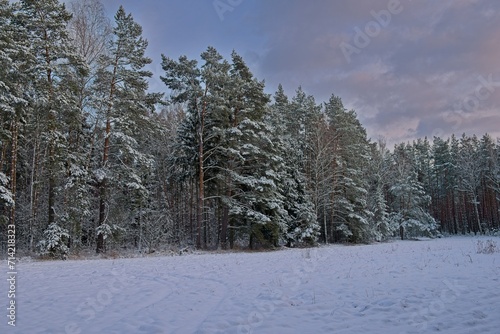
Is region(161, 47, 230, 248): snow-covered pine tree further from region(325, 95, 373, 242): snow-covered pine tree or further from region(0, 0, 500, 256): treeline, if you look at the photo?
region(325, 95, 373, 242): snow-covered pine tree

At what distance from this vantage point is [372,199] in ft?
133

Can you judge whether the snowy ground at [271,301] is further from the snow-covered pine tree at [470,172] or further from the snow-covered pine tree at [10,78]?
the snow-covered pine tree at [470,172]

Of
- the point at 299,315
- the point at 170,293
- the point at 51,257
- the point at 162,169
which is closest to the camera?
the point at 299,315

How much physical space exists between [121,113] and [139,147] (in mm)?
7421

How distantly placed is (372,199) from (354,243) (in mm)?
9332

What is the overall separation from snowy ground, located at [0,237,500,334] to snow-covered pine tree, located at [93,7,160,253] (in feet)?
30.9

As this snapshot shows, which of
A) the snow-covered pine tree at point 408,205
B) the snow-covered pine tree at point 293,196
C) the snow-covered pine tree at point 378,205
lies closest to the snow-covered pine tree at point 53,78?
the snow-covered pine tree at point 293,196

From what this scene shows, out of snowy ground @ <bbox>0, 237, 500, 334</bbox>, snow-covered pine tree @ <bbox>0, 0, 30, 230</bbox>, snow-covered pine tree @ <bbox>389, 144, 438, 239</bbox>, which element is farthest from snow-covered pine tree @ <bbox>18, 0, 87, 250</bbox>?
snow-covered pine tree @ <bbox>389, 144, 438, 239</bbox>

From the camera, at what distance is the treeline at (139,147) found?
1741 centimetres

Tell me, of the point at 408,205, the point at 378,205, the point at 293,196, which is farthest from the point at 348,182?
the point at 408,205

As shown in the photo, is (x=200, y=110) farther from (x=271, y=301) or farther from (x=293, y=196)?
(x=271, y=301)

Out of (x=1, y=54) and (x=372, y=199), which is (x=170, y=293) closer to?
(x=1, y=54)

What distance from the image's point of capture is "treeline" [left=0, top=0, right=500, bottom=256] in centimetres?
1741

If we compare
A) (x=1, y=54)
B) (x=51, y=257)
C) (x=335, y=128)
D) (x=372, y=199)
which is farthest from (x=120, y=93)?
(x=372, y=199)
